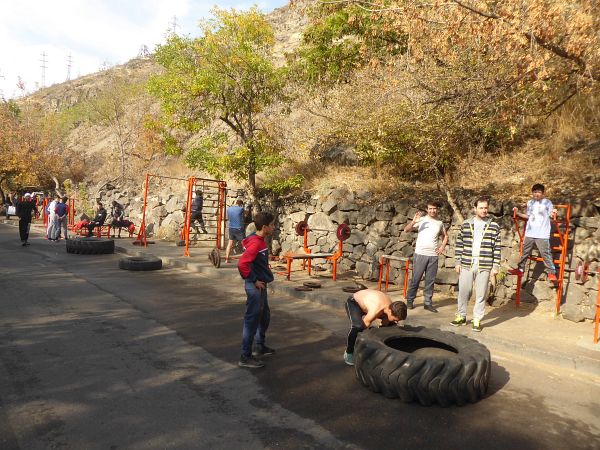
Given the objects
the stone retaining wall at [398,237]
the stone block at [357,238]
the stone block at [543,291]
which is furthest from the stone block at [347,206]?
the stone block at [543,291]

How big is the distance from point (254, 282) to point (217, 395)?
1286 millimetres

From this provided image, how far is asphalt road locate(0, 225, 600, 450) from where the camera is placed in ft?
11.2

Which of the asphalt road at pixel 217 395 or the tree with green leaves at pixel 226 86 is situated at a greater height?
the tree with green leaves at pixel 226 86

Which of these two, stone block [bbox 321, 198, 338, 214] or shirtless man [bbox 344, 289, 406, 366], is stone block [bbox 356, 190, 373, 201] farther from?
shirtless man [bbox 344, 289, 406, 366]

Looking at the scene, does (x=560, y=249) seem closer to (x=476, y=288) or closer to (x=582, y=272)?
(x=582, y=272)

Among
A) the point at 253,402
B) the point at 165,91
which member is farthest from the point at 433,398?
the point at 165,91

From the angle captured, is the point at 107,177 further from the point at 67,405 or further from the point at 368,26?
the point at 67,405

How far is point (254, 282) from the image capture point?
197 inches

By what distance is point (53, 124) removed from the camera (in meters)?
44.0

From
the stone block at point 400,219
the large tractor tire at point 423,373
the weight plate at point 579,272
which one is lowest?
the large tractor tire at point 423,373

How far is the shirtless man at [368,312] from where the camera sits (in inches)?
198

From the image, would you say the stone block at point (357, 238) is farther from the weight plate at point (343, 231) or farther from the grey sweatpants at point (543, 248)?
the grey sweatpants at point (543, 248)

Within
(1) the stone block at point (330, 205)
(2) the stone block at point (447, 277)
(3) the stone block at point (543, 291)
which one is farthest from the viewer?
(1) the stone block at point (330, 205)

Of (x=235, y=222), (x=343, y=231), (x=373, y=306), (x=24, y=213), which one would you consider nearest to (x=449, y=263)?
(x=343, y=231)
